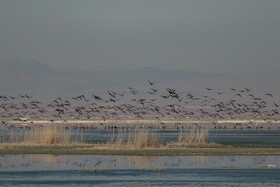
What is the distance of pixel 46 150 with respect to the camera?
199 feet

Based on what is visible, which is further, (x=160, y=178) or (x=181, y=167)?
(x=181, y=167)

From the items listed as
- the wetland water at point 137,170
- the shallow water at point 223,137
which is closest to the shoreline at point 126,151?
the wetland water at point 137,170

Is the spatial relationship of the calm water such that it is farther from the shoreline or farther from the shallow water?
the shallow water

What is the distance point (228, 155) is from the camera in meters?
57.2

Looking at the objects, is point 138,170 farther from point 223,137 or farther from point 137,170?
point 223,137

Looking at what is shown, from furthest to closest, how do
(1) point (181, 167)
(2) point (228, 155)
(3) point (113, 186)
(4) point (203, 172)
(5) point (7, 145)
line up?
(5) point (7, 145), (2) point (228, 155), (1) point (181, 167), (4) point (203, 172), (3) point (113, 186)

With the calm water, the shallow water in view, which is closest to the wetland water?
the calm water

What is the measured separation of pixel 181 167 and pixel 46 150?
17588 millimetres

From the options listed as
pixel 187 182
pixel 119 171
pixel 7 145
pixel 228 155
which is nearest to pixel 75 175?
pixel 119 171

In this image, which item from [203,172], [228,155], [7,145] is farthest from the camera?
[7,145]

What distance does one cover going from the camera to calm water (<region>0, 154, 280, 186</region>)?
3844cm

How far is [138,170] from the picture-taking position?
44.1 metres

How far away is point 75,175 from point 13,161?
34.0ft

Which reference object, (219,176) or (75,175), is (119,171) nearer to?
(75,175)
